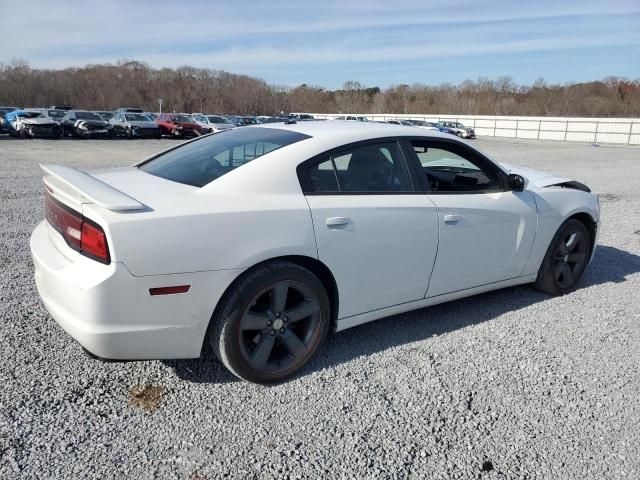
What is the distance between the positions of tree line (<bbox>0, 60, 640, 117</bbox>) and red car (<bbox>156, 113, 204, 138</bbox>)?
56742 millimetres

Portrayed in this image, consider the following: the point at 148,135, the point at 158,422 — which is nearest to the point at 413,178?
the point at 158,422

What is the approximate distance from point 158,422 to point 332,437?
0.91 metres

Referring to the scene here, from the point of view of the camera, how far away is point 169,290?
8.91 feet

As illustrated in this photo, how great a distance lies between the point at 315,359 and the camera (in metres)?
3.47

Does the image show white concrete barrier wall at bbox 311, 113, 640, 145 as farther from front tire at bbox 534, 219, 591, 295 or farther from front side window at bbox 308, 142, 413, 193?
front side window at bbox 308, 142, 413, 193

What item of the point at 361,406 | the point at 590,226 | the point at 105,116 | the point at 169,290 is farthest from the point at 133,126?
the point at 361,406

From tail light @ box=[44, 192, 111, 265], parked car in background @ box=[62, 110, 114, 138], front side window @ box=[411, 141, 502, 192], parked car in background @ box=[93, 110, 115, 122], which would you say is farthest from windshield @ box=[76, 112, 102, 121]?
tail light @ box=[44, 192, 111, 265]

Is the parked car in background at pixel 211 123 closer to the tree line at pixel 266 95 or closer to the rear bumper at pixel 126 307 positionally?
the rear bumper at pixel 126 307

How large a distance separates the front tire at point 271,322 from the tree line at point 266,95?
259ft

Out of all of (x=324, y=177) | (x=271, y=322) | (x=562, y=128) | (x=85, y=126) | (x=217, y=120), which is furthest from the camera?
(x=562, y=128)

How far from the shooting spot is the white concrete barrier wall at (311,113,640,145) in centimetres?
4175

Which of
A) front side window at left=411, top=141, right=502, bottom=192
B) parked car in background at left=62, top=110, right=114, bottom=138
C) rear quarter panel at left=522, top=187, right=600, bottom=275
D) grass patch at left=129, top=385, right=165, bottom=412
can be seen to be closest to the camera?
grass patch at left=129, top=385, right=165, bottom=412

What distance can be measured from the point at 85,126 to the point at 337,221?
29889 millimetres

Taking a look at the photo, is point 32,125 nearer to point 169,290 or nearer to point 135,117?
point 135,117
